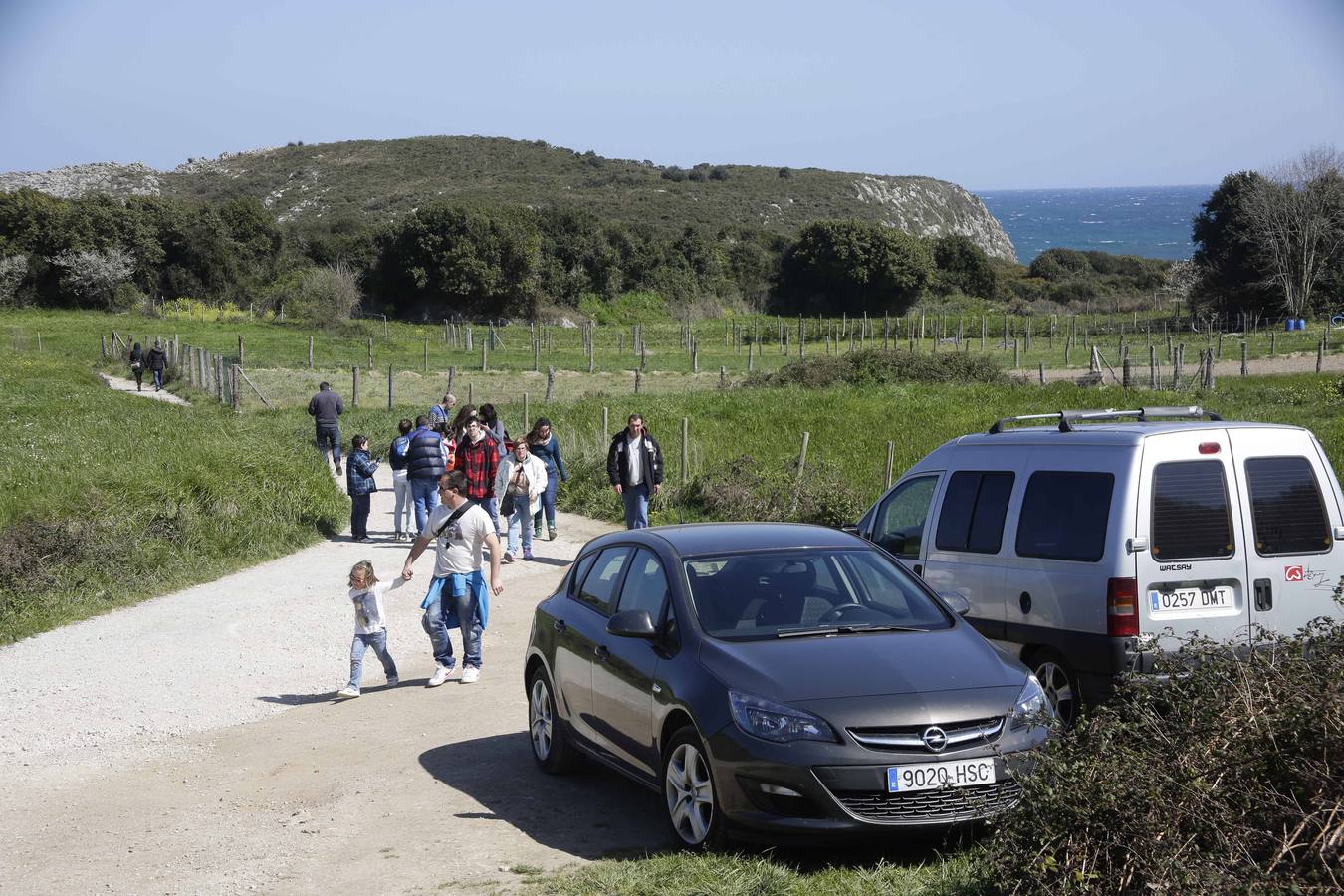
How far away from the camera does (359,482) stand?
763 inches

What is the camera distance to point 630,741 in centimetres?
736

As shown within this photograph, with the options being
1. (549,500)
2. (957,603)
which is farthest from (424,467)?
(957,603)

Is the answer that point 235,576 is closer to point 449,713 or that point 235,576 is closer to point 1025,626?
point 449,713

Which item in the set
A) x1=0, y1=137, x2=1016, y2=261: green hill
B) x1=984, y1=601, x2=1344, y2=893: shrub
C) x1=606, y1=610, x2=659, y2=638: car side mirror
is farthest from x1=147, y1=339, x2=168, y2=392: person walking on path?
x1=0, y1=137, x2=1016, y2=261: green hill

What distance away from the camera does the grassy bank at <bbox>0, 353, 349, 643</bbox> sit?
15.0 m

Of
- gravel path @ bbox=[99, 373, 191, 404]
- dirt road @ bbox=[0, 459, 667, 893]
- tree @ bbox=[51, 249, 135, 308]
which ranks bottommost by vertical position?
dirt road @ bbox=[0, 459, 667, 893]

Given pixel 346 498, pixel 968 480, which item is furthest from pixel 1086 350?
pixel 968 480

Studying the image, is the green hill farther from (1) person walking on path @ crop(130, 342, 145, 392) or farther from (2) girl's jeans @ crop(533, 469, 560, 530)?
(2) girl's jeans @ crop(533, 469, 560, 530)

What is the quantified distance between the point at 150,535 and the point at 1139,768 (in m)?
14.7

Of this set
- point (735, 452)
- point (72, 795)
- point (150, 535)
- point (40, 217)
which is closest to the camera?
point (72, 795)

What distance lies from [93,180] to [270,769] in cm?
16052

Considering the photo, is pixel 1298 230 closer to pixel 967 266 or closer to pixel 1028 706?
pixel 967 266

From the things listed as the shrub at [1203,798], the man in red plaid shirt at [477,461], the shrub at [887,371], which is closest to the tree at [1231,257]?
the shrub at [887,371]

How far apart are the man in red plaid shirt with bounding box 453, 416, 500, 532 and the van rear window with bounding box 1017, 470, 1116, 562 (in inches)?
344
